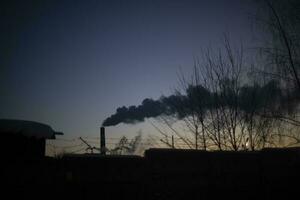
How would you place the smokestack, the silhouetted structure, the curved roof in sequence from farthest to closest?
1. the smokestack
2. the curved roof
3. the silhouetted structure

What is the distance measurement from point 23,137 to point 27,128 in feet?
1.54

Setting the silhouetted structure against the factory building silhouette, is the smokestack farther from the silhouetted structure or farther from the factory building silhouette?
the factory building silhouette

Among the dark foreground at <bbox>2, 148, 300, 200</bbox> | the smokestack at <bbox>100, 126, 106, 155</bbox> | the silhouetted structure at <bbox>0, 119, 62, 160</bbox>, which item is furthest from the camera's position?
the smokestack at <bbox>100, 126, 106, 155</bbox>

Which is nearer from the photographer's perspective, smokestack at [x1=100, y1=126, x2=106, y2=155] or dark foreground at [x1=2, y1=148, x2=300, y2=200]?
dark foreground at [x1=2, y1=148, x2=300, y2=200]

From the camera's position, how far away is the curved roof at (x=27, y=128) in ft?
38.1

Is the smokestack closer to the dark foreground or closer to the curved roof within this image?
the curved roof

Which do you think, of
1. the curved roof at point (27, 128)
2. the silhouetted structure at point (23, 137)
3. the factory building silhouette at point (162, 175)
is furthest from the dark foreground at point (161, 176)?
the curved roof at point (27, 128)

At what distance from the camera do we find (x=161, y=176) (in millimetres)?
8109

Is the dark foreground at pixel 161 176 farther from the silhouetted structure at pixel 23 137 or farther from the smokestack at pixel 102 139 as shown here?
the smokestack at pixel 102 139

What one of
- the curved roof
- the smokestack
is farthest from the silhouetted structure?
the smokestack

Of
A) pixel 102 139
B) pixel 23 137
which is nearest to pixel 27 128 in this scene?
pixel 23 137

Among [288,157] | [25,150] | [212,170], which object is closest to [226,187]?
[212,170]

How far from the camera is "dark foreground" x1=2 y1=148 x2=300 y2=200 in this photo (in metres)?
7.99

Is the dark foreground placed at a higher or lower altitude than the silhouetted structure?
lower
